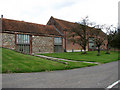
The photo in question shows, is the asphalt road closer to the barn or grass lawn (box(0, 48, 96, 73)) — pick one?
grass lawn (box(0, 48, 96, 73))

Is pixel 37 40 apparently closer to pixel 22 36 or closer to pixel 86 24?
pixel 22 36

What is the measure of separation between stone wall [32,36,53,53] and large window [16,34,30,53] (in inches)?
61.0

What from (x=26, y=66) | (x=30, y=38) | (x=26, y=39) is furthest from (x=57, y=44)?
(x=26, y=66)

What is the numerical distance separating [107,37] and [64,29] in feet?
44.2

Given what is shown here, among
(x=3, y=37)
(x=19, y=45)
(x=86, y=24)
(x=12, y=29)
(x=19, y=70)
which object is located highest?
(x=86, y=24)

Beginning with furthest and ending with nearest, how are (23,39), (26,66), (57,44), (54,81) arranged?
(57,44) < (23,39) < (26,66) < (54,81)

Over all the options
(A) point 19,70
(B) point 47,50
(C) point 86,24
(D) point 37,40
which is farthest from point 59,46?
(A) point 19,70

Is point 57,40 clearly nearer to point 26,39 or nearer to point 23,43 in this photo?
point 26,39

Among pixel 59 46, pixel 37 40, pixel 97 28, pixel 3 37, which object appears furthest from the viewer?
pixel 59 46

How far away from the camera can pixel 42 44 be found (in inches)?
1200

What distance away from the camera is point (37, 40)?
29719 mm

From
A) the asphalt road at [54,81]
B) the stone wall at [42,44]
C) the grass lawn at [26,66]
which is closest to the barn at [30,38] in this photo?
the stone wall at [42,44]

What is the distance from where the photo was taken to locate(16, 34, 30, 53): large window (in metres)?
26.5

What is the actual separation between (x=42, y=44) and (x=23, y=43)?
524 cm
